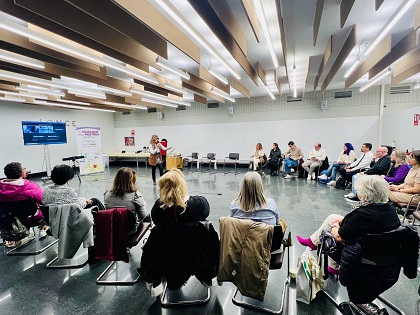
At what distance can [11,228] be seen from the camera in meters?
2.57

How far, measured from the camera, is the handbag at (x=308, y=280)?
72.2 inches

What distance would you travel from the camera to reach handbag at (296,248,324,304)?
72.2 inches

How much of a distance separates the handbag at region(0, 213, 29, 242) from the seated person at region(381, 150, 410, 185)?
537cm

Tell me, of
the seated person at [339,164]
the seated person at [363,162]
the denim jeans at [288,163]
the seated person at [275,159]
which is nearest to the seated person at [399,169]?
the seated person at [363,162]

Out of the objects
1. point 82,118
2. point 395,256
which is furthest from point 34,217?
point 82,118

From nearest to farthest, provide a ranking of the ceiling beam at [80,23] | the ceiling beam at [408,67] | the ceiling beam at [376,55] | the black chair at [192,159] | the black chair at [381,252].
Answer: the black chair at [381,252] → the ceiling beam at [80,23] → the ceiling beam at [376,55] → the ceiling beam at [408,67] → the black chair at [192,159]

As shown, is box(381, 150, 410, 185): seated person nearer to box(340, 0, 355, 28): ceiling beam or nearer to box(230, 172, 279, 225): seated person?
box(340, 0, 355, 28): ceiling beam

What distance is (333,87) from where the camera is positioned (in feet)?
26.0

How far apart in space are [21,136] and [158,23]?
8310 mm

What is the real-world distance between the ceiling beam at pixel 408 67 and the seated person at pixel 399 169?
1.75 m

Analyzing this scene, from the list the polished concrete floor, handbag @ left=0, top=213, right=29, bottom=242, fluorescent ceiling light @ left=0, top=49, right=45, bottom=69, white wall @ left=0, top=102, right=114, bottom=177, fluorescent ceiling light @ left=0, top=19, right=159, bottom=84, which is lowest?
the polished concrete floor

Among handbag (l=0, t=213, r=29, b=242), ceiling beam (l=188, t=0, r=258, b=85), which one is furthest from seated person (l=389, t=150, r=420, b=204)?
handbag (l=0, t=213, r=29, b=242)

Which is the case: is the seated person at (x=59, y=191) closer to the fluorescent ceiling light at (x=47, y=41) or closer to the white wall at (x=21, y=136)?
the fluorescent ceiling light at (x=47, y=41)

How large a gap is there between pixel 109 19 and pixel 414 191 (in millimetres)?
4249
